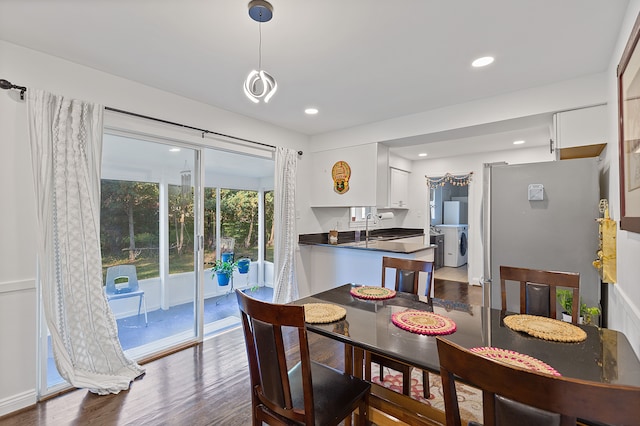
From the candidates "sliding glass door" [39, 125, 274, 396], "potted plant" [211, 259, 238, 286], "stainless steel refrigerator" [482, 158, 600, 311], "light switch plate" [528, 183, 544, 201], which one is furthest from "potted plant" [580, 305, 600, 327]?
"potted plant" [211, 259, 238, 286]

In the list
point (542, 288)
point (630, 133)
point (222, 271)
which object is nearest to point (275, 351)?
point (542, 288)

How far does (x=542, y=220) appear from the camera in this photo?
243 cm

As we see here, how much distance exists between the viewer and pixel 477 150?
210 inches

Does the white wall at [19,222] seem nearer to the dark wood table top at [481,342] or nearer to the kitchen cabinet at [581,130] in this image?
the dark wood table top at [481,342]

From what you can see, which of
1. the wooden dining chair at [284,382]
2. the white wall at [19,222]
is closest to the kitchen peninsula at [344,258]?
the wooden dining chair at [284,382]

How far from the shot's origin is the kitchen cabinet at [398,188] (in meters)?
5.84

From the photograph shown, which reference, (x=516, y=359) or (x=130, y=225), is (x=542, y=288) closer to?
(x=516, y=359)

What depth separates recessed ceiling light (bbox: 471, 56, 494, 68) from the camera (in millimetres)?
2168

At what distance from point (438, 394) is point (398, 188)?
437cm

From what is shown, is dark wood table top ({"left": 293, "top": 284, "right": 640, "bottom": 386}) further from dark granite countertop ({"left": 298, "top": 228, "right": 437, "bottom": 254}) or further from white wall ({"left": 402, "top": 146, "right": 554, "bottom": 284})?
white wall ({"left": 402, "top": 146, "right": 554, "bottom": 284})

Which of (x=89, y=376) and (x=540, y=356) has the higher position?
(x=540, y=356)

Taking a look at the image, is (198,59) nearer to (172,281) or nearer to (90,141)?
(90,141)

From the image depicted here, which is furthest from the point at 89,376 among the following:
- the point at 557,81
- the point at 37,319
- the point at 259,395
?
the point at 557,81

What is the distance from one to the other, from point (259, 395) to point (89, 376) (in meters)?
1.67
